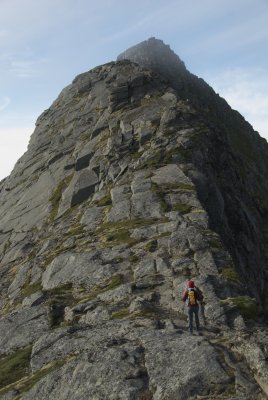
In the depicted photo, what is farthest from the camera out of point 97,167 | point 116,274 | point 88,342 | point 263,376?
point 97,167

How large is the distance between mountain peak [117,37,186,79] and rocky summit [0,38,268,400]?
36227mm

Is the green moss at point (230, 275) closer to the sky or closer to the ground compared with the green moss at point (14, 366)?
closer to the sky

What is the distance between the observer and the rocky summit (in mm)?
21469

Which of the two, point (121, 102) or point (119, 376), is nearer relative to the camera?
point (119, 376)

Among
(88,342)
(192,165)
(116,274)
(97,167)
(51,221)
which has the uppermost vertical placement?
(97,167)

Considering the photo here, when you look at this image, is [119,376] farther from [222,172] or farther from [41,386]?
[222,172]

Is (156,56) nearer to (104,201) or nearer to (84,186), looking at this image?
(84,186)

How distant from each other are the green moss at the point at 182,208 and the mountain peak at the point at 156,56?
79602 millimetres

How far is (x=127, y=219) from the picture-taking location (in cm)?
4353

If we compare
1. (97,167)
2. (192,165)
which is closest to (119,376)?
(192,165)

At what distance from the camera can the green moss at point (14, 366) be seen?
24.8 meters

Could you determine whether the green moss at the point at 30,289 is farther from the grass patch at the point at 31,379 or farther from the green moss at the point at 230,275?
the green moss at the point at 230,275

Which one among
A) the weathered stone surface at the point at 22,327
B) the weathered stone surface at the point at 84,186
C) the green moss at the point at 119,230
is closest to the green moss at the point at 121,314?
the weathered stone surface at the point at 22,327

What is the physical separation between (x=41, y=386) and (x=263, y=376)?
9.65m
